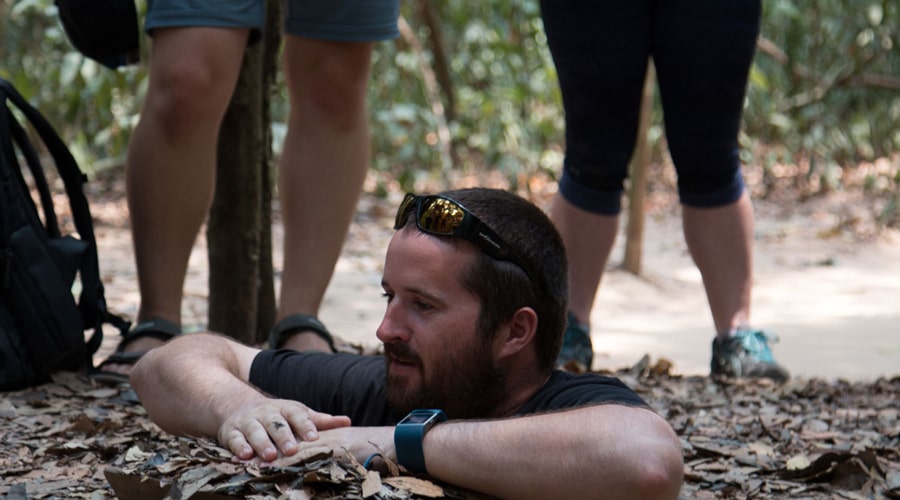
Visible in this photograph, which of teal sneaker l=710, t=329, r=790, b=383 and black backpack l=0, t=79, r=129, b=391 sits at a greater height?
teal sneaker l=710, t=329, r=790, b=383

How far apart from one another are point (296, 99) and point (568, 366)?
98 centimetres

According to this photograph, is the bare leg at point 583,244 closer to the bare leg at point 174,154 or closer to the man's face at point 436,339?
the bare leg at point 174,154

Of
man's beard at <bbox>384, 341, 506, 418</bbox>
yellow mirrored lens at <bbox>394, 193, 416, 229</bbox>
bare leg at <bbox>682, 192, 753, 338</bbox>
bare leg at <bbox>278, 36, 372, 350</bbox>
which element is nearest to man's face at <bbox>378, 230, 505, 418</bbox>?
man's beard at <bbox>384, 341, 506, 418</bbox>

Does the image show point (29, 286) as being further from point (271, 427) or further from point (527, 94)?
point (527, 94)

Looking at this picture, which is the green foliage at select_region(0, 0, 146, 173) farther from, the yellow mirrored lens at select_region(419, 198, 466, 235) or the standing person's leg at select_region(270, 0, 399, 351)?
the yellow mirrored lens at select_region(419, 198, 466, 235)

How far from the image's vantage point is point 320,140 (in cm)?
297

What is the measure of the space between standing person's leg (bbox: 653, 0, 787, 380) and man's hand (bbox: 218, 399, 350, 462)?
1527 mm

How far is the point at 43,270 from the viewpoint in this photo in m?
2.67

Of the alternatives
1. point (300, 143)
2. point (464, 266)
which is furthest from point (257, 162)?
point (464, 266)

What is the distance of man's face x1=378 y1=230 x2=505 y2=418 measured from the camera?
193 cm

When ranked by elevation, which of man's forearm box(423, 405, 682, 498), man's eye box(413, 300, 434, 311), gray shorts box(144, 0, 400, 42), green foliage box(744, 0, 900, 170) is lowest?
man's forearm box(423, 405, 682, 498)

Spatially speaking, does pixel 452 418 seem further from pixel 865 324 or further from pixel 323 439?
pixel 865 324

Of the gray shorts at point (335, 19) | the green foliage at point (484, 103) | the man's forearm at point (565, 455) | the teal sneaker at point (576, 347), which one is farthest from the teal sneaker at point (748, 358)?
the green foliage at point (484, 103)

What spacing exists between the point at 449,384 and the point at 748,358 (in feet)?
4.97
